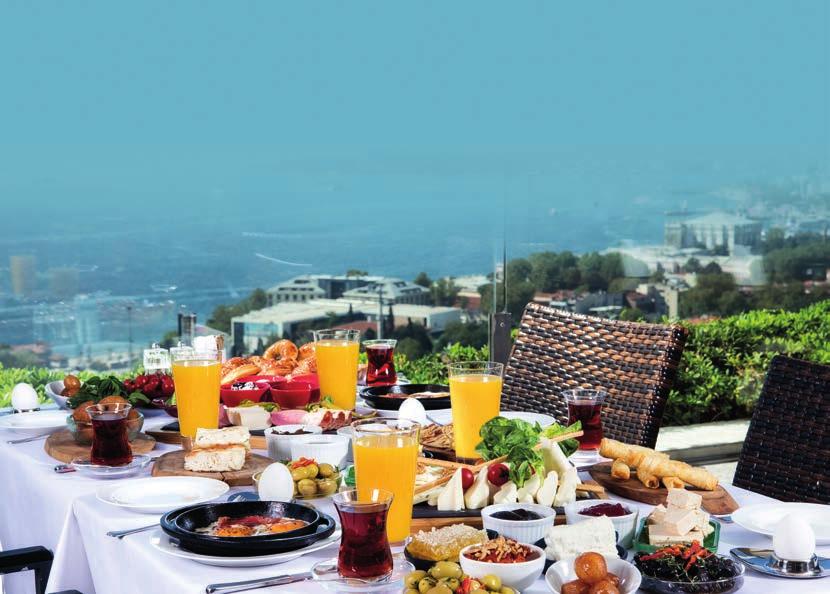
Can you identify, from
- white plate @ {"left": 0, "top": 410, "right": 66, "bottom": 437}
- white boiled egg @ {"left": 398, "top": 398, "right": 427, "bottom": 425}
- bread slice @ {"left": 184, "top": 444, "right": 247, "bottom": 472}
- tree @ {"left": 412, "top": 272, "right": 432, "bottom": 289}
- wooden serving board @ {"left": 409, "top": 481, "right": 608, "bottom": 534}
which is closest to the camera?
wooden serving board @ {"left": 409, "top": 481, "right": 608, "bottom": 534}

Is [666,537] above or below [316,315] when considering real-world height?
above

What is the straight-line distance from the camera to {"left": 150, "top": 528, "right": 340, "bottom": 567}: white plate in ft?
5.34

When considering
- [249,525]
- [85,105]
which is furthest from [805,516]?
[85,105]

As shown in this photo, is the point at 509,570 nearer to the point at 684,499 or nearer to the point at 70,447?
the point at 684,499

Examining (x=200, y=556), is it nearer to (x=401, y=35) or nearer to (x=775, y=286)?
(x=401, y=35)

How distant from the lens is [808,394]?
8.36 feet

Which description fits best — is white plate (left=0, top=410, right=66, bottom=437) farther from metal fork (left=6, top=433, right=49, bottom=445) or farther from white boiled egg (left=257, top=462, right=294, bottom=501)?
white boiled egg (left=257, top=462, right=294, bottom=501)

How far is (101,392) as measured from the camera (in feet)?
9.29

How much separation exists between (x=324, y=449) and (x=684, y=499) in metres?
0.70

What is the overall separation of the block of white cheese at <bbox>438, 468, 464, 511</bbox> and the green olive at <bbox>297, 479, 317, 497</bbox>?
10.1 inches

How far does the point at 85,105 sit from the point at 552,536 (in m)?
5.25

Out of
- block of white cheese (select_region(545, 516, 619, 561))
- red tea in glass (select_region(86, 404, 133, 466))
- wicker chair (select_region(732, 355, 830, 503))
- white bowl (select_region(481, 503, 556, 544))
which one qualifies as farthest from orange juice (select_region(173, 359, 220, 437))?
wicker chair (select_region(732, 355, 830, 503))

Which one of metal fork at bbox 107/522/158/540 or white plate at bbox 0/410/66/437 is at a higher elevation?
metal fork at bbox 107/522/158/540

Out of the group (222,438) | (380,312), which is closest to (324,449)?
(222,438)
